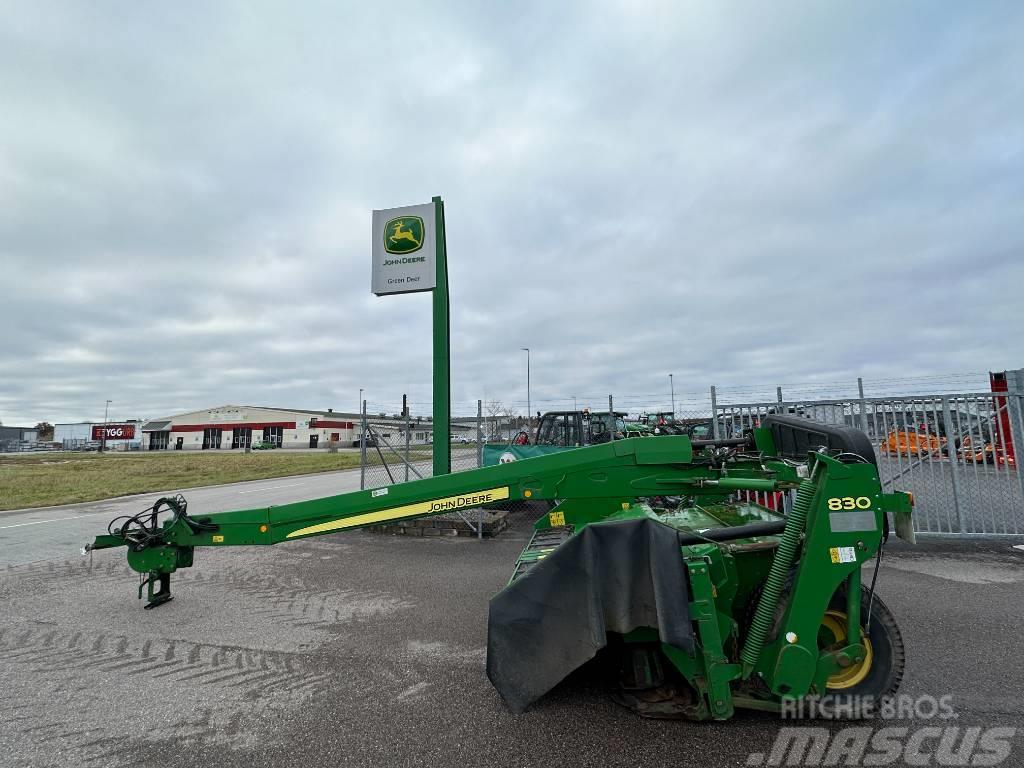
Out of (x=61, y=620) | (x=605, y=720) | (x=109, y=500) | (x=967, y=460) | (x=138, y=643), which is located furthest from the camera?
(x=109, y=500)

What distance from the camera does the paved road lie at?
8.22m

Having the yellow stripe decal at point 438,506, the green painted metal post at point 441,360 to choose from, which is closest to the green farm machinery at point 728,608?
Result: the yellow stripe decal at point 438,506

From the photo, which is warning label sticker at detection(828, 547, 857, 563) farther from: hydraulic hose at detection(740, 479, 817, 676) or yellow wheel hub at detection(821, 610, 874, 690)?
yellow wheel hub at detection(821, 610, 874, 690)

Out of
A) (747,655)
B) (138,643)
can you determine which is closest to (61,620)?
(138,643)

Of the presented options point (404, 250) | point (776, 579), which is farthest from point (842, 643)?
point (404, 250)

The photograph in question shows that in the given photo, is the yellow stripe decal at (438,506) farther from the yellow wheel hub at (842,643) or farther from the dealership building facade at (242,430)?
the dealership building facade at (242,430)

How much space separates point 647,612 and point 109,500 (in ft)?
57.9

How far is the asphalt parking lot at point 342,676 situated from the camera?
2.77 m

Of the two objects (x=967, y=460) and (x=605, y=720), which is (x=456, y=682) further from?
(x=967, y=460)

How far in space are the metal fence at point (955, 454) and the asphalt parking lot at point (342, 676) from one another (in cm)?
90

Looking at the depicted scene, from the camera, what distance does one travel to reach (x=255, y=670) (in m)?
3.78

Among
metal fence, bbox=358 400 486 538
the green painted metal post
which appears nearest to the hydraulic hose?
metal fence, bbox=358 400 486 538

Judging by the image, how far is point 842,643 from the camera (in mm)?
2842

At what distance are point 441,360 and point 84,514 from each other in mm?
9989
